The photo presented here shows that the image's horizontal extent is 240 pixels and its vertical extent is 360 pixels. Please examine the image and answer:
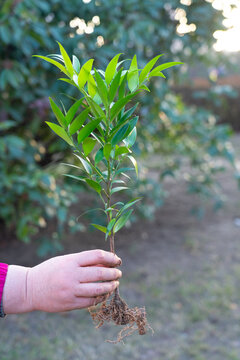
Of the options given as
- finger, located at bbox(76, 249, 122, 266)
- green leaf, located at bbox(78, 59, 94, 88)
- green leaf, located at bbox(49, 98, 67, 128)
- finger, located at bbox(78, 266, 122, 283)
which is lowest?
finger, located at bbox(78, 266, 122, 283)

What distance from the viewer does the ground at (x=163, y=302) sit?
269 cm

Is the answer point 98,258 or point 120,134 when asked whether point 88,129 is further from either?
point 98,258

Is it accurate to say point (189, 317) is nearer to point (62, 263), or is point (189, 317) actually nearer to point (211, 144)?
point (211, 144)

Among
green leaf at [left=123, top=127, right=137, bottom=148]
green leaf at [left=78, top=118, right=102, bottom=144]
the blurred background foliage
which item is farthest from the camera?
the blurred background foliage

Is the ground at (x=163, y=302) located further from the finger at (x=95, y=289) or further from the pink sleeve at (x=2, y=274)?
the finger at (x=95, y=289)

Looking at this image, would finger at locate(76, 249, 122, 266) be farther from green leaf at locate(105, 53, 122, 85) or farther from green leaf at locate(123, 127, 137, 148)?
green leaf at locate(105, 53, 122, 85)

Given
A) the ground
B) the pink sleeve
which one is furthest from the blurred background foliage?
the pink sleeve

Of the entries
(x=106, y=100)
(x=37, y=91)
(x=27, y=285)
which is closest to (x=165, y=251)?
(x=37, y=91)

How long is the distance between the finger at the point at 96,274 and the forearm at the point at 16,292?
0.20m

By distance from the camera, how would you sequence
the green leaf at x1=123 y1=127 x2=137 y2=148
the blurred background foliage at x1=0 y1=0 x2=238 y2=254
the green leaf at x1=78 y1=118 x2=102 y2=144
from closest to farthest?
the green leaf at x1=78 y1=118 x2=102 y2=144
the green leaf at x1=123 y1=127 x2=137 y2=148
the blurred background foliage at x1=0 y1=0 x2=238 y2=254

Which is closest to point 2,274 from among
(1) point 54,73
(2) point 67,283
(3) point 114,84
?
(2) point 67,283

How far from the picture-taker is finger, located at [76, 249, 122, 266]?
1130mm

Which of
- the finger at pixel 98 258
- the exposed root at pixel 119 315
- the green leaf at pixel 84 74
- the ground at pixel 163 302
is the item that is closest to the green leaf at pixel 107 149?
the green leaf at pixel 84 74

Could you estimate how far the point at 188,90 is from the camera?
37.7ft
